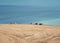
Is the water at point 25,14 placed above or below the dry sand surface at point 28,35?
below

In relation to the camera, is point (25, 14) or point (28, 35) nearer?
point (28, 35)

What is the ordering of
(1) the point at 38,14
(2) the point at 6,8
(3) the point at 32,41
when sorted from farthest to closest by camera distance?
(1) the point at 38,14
(2) the point at 6,8
(3) the point at 32,41

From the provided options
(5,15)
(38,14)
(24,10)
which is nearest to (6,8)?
(5,15)

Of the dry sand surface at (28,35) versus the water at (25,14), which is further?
the water at (25,14)

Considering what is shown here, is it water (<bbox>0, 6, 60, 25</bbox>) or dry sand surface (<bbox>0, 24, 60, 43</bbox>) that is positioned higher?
dry sand surface (<bbox>0, 24, 60, 43</bbox>)

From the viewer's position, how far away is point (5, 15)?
313cm

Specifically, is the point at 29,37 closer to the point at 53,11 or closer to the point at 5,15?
the point at 5,15

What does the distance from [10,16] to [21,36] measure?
105 inches

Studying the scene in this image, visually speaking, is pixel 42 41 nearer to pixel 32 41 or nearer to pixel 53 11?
pixel 32 41

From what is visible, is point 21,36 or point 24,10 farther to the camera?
point 24,10

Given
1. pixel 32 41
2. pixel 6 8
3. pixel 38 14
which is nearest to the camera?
pixel 32 41

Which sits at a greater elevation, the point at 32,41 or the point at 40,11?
the point at 32,41

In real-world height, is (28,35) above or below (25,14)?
above

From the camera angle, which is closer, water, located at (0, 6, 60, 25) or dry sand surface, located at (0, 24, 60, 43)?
dry sand surface, located at (0, 24, 60, 43)
